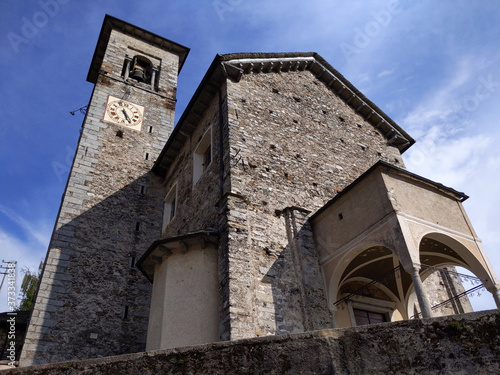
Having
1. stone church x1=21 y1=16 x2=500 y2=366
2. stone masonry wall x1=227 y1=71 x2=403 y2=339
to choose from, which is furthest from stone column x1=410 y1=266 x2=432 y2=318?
stone masonry wall x1=227 y1=71 x2=403 y2=339

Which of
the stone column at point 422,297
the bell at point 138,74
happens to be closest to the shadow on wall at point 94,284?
the bell at point 138,74

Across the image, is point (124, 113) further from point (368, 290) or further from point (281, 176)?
point (368, 290)

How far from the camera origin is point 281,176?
8914 mm

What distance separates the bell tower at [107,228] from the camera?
9.79 meters

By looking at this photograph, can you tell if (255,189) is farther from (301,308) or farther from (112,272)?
(112,272)

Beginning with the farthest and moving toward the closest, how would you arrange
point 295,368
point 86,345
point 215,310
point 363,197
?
point 86,345 → point 363,197 → point 215,310 → point 295,368

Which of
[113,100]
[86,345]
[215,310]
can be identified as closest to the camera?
[215,310]

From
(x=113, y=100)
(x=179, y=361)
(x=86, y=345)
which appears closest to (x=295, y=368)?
(x=179, y=361)

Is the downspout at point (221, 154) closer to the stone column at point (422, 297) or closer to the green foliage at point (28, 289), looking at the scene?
the stone column at point (422, 297)

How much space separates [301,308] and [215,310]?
151cm

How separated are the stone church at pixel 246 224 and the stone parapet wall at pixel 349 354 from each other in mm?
3243

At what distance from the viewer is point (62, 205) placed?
11.8m

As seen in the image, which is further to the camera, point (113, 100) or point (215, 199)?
point (113, 100)

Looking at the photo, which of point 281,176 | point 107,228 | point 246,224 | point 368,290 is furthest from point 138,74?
point 368,290
